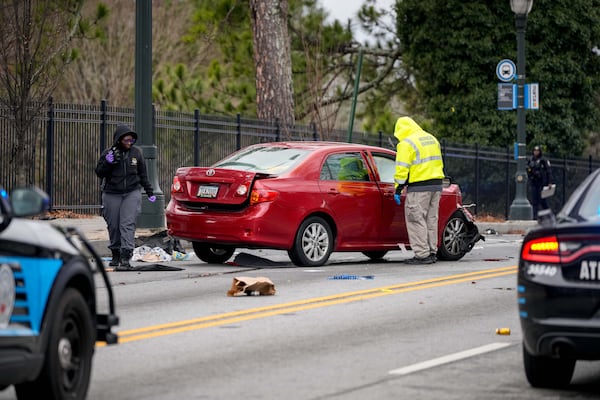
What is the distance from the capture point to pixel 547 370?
7.79m

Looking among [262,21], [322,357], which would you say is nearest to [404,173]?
[322,357]

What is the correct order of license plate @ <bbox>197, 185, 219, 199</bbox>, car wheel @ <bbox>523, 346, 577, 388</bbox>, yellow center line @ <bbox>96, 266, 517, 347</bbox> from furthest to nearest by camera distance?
license plate @ <bbox>197, 185, 219, 199</bbox> → yellow center line @ <bbox>96, 266, 517, 347</bbox> → car wheel @ <bbox>523, 346, 577, 388</bbox>

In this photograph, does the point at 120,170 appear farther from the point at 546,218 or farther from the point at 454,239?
the point at 546,218

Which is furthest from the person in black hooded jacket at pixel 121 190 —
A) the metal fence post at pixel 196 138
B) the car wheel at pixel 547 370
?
the metal fence post at pixel 196 138

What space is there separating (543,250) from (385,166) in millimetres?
9865

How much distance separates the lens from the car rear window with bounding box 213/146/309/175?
52.8 feet

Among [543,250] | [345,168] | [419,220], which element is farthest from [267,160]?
[543,250]

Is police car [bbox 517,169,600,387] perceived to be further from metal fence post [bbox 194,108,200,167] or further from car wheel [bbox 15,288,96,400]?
metal fence post [bbox 194,108,200,167]

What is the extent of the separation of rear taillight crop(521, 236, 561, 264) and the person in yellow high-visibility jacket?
8.89 meters

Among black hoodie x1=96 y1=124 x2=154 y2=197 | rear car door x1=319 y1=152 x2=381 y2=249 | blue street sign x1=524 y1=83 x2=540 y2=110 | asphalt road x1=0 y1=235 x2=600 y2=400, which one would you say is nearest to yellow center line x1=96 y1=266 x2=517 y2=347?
asphalt road x1=0 y1=235 x2=600 y2=400

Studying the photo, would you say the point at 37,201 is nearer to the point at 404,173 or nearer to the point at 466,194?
the point at 404,173

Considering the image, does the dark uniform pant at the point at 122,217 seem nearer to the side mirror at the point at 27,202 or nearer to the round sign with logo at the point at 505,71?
the side mirror at the point at 27,202

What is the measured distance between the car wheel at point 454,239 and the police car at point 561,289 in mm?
9859

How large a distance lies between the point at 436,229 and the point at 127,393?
→ 9.80 m
